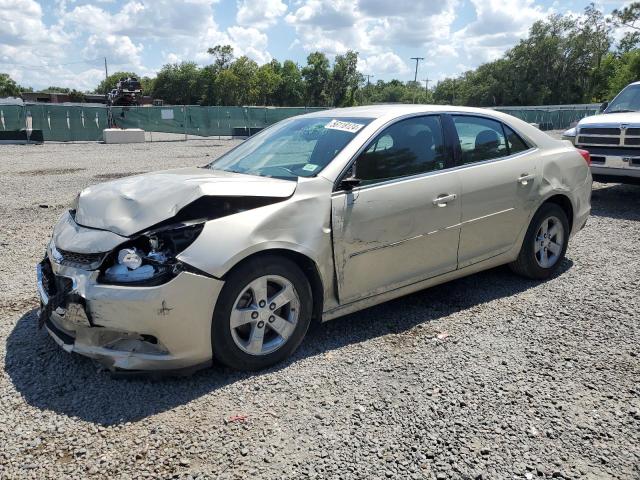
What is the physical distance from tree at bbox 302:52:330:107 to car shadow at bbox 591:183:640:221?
3834 inches

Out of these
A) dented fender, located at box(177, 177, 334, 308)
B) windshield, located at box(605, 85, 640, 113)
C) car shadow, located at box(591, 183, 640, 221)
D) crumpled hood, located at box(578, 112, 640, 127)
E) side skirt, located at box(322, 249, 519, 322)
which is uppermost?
windshield, located at box(605, 85, 640, 113)

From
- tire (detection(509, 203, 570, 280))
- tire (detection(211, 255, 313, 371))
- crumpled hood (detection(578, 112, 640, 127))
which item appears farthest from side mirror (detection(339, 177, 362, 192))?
crumpled hood (detection(578, 112, 640, 127))

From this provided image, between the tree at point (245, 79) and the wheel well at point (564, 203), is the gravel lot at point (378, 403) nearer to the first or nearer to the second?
the wheel well at point (564, 203)

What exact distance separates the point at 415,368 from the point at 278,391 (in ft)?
3.06

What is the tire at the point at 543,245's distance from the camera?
4.91m

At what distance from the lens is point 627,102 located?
9.46 meters

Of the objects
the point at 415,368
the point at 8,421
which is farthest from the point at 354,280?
the point at 8,421

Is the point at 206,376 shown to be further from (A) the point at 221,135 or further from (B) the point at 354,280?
(A) the point at 221,135

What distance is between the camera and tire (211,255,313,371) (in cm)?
314

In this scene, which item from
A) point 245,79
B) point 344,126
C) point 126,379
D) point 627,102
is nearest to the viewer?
point 126,379

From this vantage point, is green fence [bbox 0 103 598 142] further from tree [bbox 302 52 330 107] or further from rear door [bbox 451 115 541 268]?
tree [bbox 302 52 330 107]

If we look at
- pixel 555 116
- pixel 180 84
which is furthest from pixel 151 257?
pixel 180 84

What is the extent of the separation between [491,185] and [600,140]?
5.47 metres

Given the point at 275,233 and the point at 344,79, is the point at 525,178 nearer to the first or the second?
the point at 275,233
